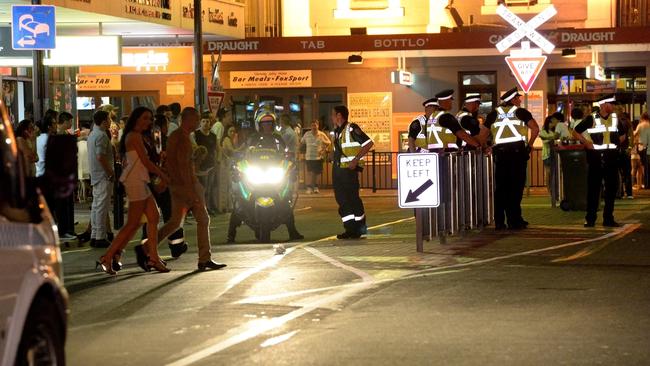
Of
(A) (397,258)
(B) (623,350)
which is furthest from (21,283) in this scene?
(A) (397,258)

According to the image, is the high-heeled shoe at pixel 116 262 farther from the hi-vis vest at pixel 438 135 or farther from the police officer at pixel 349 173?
the hi-vis vest at pixel 438 135

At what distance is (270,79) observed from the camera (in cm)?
3516

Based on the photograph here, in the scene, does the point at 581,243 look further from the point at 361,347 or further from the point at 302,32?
the point at 302,32

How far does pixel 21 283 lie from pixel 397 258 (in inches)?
365

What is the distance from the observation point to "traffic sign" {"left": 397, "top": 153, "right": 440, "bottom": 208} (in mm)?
16062

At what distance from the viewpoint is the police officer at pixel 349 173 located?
1834cm

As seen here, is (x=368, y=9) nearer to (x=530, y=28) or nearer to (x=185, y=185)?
Answer: (x=530, y=28)

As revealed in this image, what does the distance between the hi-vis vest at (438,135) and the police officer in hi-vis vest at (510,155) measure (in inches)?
46.9

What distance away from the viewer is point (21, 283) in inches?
258

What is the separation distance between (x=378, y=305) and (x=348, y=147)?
22.6ft

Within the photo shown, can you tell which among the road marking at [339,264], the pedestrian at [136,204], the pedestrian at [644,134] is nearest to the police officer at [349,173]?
the road marking at [339,264]

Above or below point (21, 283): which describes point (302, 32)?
above

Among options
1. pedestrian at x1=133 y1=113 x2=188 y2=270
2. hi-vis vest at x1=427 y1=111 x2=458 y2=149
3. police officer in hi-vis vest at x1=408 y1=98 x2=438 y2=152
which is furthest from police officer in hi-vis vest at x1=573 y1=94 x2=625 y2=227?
pedestrian at x1=133 y1=113 x2=188 y2=270

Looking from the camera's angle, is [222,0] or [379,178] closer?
[222,0]
